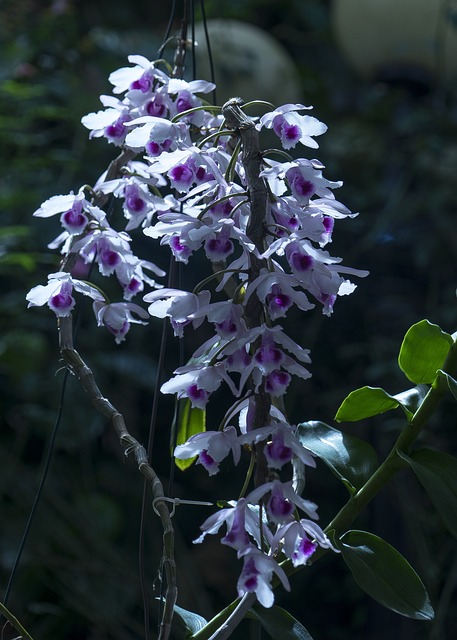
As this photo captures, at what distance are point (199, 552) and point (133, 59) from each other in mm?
1467

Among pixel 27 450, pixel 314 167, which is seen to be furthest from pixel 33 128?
pixel 314 167

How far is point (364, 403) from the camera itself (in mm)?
653

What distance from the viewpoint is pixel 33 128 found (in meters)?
2.06

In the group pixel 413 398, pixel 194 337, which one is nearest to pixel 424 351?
pixel 413 398

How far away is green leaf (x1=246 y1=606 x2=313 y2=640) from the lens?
612 mm

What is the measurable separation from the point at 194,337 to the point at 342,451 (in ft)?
4.21

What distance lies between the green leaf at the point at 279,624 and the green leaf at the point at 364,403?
0.16 m

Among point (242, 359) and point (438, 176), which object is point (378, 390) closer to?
point (242, 359)

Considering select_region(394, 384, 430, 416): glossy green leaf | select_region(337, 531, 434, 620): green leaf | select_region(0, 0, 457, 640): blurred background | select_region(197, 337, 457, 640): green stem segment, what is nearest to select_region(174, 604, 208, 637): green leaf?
select_region(197, 337, 457, 640): green stem segment

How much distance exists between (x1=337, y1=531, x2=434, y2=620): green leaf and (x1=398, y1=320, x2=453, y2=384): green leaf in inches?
5.4

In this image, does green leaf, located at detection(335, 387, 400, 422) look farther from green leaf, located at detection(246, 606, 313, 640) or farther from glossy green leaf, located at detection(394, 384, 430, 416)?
green leaf, located at detection(246, 606, 313, 640)

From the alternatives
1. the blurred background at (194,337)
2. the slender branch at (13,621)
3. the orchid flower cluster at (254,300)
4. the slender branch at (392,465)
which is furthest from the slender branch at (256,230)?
the blurred background at (194,337)

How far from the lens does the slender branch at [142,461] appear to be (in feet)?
1.90

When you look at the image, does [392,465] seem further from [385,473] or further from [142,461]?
[142,461]
